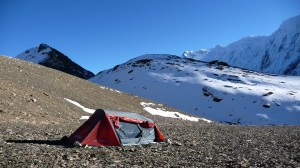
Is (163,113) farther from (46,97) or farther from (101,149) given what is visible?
(101,149)

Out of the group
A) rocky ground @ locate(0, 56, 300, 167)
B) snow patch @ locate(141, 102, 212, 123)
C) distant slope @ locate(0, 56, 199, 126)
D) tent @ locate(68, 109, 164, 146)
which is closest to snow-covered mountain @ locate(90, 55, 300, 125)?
snow patch @ locate(141, 102, 212, 123)

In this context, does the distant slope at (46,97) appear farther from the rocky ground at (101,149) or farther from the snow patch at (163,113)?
the snow patch at (163,113)

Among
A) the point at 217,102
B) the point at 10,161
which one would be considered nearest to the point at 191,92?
the point at 217,102

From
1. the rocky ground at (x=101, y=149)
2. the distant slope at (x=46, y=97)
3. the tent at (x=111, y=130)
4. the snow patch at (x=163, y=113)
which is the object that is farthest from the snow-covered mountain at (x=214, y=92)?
the tent at (x=111, y=130)

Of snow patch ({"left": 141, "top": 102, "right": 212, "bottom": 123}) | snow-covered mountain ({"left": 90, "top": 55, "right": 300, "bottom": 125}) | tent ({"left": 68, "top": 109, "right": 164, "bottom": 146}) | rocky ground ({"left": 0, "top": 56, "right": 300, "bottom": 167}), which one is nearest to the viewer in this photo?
rocky ground ({"left": 0, "top": 56, "right": 300, "bottom": 167})

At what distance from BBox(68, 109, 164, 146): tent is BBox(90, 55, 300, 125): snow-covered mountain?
6116cm

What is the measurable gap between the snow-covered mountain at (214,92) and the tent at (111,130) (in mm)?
61162

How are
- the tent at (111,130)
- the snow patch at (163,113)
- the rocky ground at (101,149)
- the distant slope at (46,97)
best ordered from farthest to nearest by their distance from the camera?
1. the snow patch at (163,113)
2. the distant slope at (46,97)
3. the tent at (111,130)
4. the rocky ground at (101,149)

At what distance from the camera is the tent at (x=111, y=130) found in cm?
1965

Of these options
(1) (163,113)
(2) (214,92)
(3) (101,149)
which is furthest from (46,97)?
(2) (214,92)

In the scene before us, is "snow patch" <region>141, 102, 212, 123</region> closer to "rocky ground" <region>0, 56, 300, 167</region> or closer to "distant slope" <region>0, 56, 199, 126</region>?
"distant slope" <region>0, 56, 199, 126</region>

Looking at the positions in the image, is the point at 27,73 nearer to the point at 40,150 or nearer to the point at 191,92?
the point at 40,150

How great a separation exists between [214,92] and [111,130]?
8443 cm

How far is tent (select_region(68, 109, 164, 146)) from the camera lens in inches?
774
